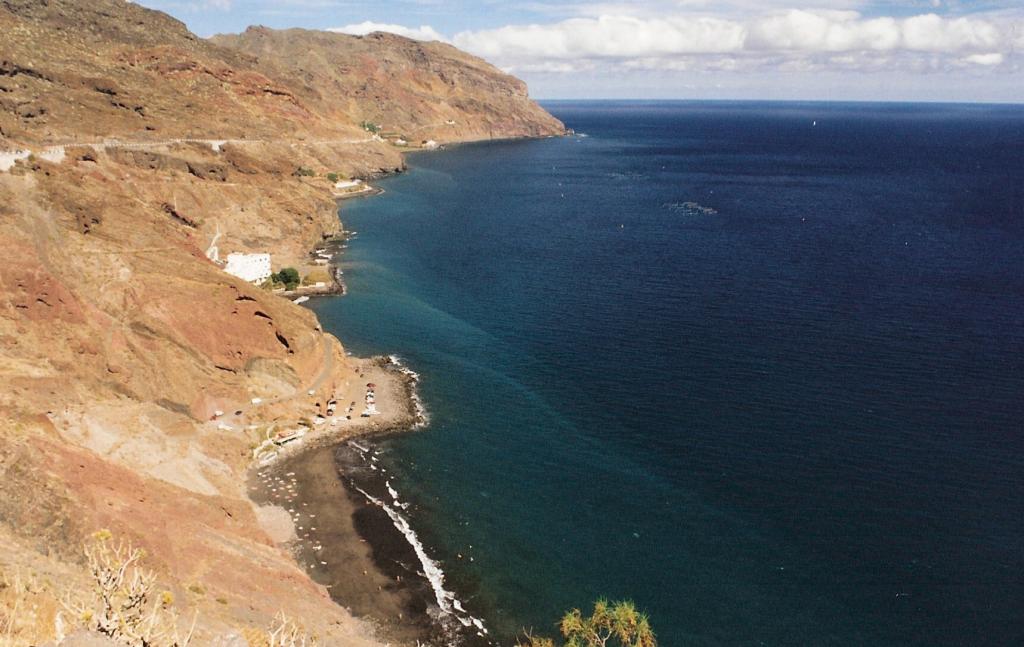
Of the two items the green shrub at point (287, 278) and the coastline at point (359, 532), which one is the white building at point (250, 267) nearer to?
the green shrub at point (287, 278)

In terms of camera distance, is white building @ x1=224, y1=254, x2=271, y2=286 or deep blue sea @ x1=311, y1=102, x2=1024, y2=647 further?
white building @ x1=224, y1=254, x2=271, y2=286

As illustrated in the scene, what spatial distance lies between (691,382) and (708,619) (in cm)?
3793

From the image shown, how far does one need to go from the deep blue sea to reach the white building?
15.4 m

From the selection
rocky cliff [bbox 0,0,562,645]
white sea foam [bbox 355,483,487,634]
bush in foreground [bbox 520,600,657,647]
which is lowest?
white sea foam [bbox 355,483,487,634]

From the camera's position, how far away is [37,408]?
190ft

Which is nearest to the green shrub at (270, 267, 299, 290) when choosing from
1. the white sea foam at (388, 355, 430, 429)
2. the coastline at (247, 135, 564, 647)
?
the white sea foam at (388, 355, 430, 429)

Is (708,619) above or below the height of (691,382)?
below

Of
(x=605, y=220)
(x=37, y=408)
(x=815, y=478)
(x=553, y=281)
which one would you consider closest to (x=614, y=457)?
(x=815, y=478)

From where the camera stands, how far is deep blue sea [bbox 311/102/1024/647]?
2176 inches

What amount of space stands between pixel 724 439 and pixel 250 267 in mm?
84138

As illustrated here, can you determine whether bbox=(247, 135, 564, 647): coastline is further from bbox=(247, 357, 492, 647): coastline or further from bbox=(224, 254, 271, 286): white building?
bbox=(224, 254, 271, 286): white building

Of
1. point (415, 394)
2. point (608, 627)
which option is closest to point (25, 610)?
point (608, 627)

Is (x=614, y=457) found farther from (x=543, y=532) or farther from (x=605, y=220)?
(x=605, y=220)

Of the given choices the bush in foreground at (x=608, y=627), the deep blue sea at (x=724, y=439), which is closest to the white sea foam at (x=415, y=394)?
the deep blue sea at (x=724, y=439)
